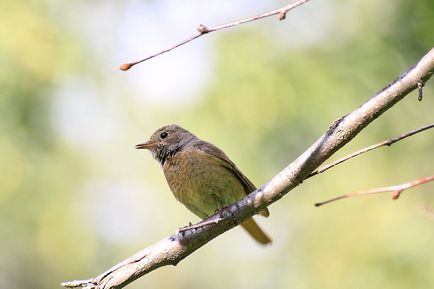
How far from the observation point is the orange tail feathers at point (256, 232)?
640 centimetres

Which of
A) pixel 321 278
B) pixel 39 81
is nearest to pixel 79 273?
pixel 39 81

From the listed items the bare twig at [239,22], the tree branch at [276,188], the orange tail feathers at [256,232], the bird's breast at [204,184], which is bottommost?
the orange tail feathers at [256,232]

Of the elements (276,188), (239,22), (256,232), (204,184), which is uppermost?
(239,22)

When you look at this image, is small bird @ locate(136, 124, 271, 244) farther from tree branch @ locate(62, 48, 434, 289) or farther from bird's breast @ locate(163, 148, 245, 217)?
tree branch @ locate(62, 48, 434, 289)

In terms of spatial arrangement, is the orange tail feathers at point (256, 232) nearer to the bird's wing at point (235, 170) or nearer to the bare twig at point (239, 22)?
the bird's wing at point (235, 170)

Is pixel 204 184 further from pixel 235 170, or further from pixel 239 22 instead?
pixel 239 22

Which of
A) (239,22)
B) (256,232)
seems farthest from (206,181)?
(239,22)

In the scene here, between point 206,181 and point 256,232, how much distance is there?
709 millimetres

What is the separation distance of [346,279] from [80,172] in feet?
14.0

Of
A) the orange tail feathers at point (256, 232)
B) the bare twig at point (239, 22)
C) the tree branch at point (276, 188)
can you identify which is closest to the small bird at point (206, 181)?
the orange tail feathers at point (256, 232)

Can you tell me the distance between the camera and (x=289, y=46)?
336 inches

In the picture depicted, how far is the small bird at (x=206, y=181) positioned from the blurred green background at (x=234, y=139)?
169 centimetres

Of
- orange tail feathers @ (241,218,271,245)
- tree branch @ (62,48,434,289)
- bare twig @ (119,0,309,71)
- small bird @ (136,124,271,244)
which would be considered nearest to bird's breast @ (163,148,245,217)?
small bird @ (136,124,271,244)

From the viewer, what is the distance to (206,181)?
6.05 m
